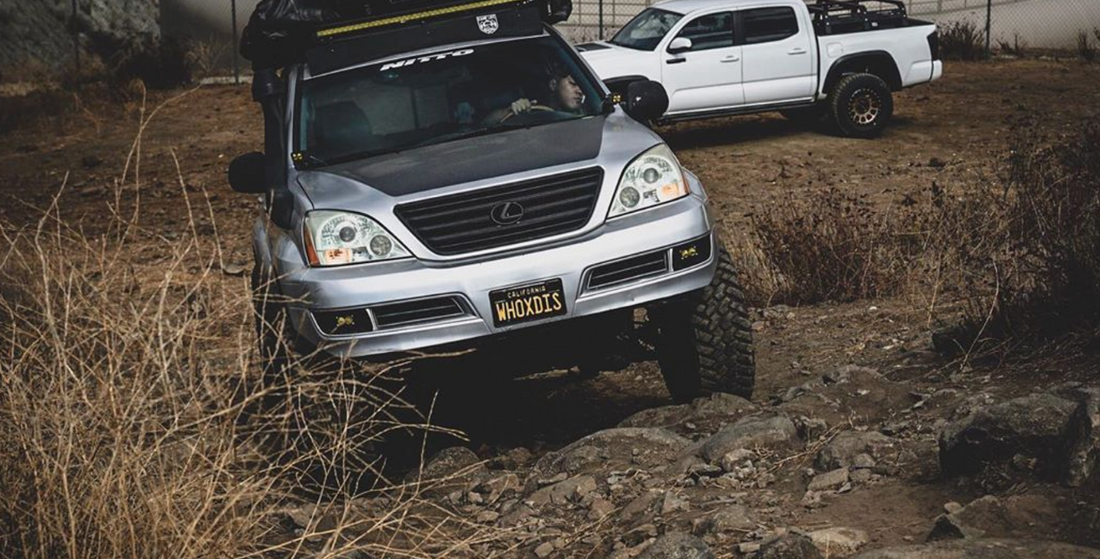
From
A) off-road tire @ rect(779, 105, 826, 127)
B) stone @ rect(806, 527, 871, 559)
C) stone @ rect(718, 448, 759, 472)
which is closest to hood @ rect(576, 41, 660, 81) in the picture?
off-road tire @ rect(779, 105, 826, 127)

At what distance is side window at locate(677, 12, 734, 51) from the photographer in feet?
63.4

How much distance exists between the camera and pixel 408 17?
27.4ft

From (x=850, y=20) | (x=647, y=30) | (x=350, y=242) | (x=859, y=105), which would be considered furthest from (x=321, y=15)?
(x=850, y=20)

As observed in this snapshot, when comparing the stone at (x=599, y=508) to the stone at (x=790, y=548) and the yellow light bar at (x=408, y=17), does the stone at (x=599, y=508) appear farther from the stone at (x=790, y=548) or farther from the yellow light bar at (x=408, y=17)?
the yellow light bar at (x=408, y=17)

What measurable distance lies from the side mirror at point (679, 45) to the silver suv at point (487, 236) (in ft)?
36.5

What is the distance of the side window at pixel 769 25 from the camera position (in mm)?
19562

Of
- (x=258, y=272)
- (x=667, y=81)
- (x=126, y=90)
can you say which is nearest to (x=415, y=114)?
(x=258, y=272)

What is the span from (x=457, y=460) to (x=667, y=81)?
11946 millimetres

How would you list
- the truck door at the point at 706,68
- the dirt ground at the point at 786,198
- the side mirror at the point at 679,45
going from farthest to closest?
the truck door at the point at 706,68
the side mirror at the point at 679,45
the dirt ground at the point at 786,198

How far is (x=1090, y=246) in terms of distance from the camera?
725 cm

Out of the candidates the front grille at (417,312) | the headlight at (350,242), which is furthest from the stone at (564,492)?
the headlight at (350,242)

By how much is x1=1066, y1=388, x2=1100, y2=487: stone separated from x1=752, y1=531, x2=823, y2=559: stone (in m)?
0.82

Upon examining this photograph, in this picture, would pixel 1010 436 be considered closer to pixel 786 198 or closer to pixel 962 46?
pixel 786 198

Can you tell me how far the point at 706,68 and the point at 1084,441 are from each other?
47.2 feet
